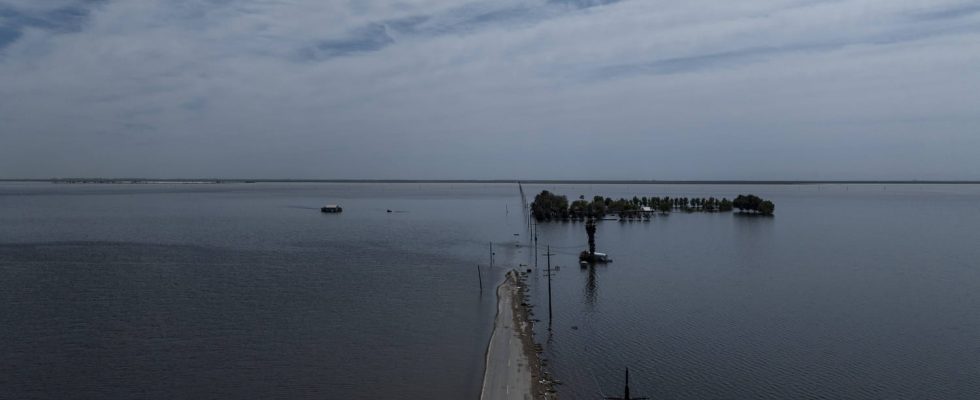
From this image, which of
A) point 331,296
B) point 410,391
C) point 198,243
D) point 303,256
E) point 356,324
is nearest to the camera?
point 410,391

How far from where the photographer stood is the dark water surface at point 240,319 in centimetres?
2066

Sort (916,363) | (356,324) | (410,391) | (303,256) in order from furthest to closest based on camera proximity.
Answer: (303,256) < (356,324) < (916,363) < (410,391)

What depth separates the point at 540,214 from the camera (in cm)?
8338

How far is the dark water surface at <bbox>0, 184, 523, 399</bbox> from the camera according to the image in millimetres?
20656

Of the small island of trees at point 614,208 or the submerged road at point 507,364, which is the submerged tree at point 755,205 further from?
the submerged road at point 507,364

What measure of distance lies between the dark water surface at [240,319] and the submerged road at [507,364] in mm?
543

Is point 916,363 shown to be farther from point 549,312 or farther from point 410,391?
point 410,391

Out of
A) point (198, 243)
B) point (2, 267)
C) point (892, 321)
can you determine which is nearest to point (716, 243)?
point (892, 321)

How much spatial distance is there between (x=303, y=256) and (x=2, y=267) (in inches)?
663

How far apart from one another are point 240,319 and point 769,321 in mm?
21361

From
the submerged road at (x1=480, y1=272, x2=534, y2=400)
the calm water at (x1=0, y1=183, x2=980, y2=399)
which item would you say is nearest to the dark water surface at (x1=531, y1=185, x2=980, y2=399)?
the calm water at (x1=0, y1=183, x2=980, y2=399)

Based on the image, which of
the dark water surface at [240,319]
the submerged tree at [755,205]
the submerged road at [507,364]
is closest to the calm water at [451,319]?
the dark water surface at [240,319]

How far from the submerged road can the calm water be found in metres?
0.61

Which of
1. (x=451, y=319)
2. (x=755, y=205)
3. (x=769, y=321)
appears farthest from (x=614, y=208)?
(x=451, y=319)
